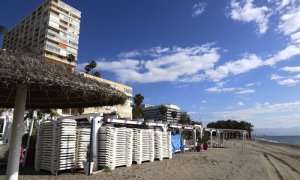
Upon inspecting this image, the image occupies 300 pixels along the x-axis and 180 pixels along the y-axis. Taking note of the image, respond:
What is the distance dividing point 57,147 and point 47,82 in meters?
7.66

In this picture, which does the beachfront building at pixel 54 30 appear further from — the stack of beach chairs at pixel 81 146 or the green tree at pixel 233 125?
the green tree at pixel 233 125

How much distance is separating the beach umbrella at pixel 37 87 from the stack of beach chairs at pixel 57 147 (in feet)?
15.8

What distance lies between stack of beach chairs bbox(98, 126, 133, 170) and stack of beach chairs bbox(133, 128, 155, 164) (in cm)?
119

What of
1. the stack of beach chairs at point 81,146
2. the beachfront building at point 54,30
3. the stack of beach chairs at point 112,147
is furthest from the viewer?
the beachfront building at point 54,30

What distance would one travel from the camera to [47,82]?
470cm

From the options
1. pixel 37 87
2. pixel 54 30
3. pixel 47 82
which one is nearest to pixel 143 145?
pixel 37 87

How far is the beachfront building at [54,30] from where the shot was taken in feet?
234

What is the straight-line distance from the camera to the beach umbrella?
450 centimetres

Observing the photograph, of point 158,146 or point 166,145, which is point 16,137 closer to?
point 158,146

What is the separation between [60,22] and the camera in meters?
75.8

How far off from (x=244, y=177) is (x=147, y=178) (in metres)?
4.33

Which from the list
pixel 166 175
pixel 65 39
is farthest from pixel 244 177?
pixel 65 39

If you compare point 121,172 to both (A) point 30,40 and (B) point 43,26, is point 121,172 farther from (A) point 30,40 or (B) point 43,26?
(A) point 30,40

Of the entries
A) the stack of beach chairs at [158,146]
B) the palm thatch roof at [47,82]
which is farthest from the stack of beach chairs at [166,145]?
the palm thatch roof at [47,82]
